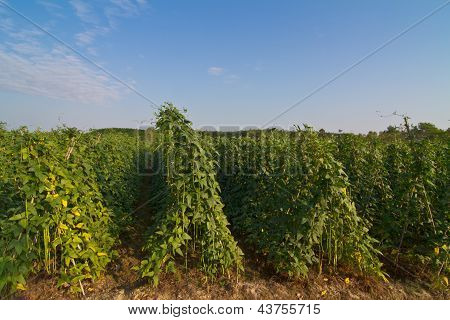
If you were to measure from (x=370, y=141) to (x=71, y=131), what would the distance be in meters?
6.11

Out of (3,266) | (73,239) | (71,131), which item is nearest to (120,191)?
(71,131)

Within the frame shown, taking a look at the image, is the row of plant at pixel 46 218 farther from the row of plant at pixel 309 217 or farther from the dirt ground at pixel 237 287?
the row of plant at pixel 309 217

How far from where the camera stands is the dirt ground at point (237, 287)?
377 centimetres

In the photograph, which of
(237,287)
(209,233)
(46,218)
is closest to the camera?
(46,218)

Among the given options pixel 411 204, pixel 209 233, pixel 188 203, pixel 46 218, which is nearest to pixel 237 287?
pixel 209 233

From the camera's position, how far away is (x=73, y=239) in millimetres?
3602

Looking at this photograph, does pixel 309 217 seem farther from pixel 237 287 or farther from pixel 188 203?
pixel 188 203

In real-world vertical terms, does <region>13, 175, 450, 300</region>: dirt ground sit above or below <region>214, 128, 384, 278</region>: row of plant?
below

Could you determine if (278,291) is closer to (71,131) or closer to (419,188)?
(419,188)

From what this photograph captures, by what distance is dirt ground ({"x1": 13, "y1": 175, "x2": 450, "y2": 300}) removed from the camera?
3.77m

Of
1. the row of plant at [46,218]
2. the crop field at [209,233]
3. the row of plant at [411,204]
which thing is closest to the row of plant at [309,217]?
the crop field at [209,233]

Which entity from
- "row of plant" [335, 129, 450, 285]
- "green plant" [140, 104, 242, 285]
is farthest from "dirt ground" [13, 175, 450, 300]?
"row of plant" [335, 129, 450, 285]

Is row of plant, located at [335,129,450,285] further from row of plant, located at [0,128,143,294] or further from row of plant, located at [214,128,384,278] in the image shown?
row of plant, located at [0,128,143,294]

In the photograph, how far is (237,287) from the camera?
3.92 meters
